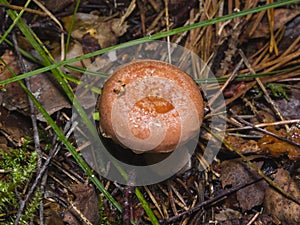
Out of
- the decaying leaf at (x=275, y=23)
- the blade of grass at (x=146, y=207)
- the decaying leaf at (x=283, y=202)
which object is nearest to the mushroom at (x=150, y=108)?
the blade of grass at (x=146, y=207)

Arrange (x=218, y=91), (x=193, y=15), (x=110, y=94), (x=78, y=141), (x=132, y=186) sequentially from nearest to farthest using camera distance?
(x=110, y=94) → (x=132, y=186) → (x=78, y=141) → (x=218, y=91) → (x=193, y=15)

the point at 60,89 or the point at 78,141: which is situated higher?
the point at 60,89

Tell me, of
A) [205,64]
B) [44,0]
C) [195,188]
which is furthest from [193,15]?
[195,188]

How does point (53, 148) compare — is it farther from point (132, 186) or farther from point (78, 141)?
point (132, 186)

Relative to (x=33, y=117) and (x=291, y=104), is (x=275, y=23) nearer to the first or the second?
(x=291, y=104)

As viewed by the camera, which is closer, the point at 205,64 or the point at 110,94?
the point at 110,94

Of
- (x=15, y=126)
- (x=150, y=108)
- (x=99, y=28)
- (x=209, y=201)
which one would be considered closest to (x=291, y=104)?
(x=209, y=201)
